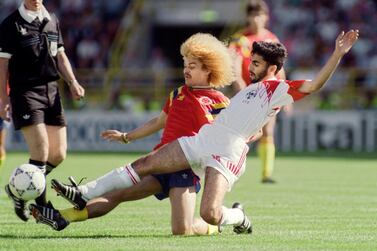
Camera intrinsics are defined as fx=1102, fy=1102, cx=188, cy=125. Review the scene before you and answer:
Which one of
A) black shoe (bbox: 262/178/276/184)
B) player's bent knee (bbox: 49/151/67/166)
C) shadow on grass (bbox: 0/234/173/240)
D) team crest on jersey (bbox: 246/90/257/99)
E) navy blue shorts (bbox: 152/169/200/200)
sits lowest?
black shoe (bbox: 262/178/276/184)

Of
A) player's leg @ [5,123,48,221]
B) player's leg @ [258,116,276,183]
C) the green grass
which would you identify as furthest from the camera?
player's leg @ [258,116,276,183]

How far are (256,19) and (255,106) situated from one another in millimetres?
6436

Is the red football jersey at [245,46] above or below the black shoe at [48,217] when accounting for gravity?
above

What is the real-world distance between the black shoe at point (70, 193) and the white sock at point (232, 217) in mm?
1144

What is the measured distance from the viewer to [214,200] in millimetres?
8641

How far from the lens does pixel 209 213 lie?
8.61 m

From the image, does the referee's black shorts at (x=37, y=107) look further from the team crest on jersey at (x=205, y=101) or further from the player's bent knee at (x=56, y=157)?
the team crest on jersey at (x=205, y=101)

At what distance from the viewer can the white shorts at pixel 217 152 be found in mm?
8805

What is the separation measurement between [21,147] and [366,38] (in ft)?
32.6

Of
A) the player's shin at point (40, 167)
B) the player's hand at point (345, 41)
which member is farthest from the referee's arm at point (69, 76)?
the player's hand at point (345, 41)

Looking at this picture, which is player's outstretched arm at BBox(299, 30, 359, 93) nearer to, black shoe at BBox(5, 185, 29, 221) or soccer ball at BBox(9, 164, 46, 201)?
soccer ball at BBox(9, 164, 46, 201)

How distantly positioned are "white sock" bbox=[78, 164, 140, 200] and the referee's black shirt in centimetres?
173

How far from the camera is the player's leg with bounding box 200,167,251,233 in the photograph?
28.3 feet

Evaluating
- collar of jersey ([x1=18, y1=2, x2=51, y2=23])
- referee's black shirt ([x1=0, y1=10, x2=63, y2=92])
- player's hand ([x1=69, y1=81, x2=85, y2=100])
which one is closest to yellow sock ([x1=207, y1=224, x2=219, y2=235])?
player's hand ([x1=69, y1=81, x2=85, y2=100])
